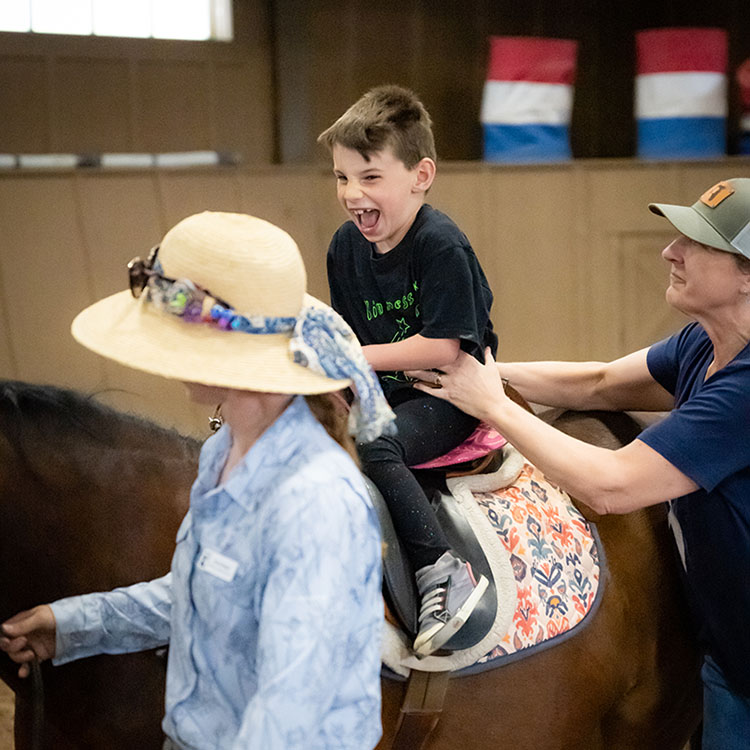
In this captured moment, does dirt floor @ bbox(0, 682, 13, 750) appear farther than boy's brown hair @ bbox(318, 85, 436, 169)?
Yes

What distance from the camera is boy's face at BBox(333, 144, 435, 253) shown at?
1.87 metres

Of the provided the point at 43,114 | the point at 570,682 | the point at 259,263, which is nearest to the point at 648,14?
the point at 43,114

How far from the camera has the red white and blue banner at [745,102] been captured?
471cm

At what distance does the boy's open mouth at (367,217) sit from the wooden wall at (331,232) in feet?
6.04

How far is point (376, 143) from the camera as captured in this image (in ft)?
6.08

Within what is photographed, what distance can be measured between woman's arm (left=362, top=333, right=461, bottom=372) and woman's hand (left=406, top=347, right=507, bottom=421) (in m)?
0.03

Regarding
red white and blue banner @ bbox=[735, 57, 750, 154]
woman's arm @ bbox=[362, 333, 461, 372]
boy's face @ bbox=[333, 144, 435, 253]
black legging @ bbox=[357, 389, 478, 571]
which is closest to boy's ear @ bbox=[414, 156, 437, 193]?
boy's face @ bbox=[333, 144, 435, 253]

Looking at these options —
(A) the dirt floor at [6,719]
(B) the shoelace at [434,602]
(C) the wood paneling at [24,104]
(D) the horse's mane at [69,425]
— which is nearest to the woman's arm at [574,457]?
(B) the shoelace at [434,602]

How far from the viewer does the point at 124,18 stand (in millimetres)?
3957

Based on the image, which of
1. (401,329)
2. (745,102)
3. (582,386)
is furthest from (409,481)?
(745,102)

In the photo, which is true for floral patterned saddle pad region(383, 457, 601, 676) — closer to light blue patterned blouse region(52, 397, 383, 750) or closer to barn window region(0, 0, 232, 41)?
light blue patterned blouse region(52, 397, 383, 750)

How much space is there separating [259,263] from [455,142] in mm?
3810

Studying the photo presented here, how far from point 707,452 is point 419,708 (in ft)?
2.17

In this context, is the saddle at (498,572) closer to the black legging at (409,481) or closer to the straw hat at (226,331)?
the black legging at (409,481)
